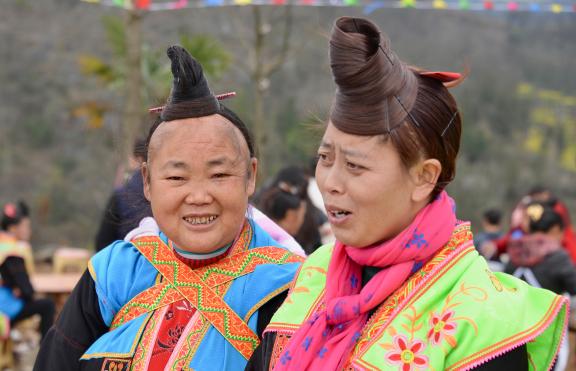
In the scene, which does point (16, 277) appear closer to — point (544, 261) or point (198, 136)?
point (544, 261)

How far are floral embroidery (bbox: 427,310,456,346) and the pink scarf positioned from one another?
12cm

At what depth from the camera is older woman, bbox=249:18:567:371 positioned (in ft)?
5.70

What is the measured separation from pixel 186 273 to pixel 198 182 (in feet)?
0.88

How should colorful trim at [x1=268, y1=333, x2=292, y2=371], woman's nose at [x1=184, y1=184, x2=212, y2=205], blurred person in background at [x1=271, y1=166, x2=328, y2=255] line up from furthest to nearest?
1. blurred person in background at [x1=271, y1=166, x2=328, y2=255]
2. woman's nose at [x1=184, y1=184, x2=212, y2=205]
3. colorful trim at [x1=268, y1=333, x2=292, y2=371]

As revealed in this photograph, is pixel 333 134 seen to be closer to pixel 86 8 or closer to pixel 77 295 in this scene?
pixel 77 295

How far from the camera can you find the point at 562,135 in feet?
93.9

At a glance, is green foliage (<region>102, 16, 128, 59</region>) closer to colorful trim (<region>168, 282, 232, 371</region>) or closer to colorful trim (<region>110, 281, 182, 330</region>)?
colorful trim (<region>110, 281, 182, 330</region>)

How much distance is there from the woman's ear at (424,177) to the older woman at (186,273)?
0.60 metres

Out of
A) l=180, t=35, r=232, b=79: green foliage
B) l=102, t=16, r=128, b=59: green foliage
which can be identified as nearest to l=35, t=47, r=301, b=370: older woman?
l=180, t=35, r=232, b=79: green foliage

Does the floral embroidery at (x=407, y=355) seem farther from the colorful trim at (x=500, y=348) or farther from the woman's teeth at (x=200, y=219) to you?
the woman's teeth at (x=200, y=219)

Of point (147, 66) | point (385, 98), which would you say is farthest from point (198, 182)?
point (147, 66)

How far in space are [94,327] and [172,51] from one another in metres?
0.78

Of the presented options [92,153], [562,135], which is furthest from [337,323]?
[562,135]

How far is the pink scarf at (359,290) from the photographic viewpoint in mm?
1800
